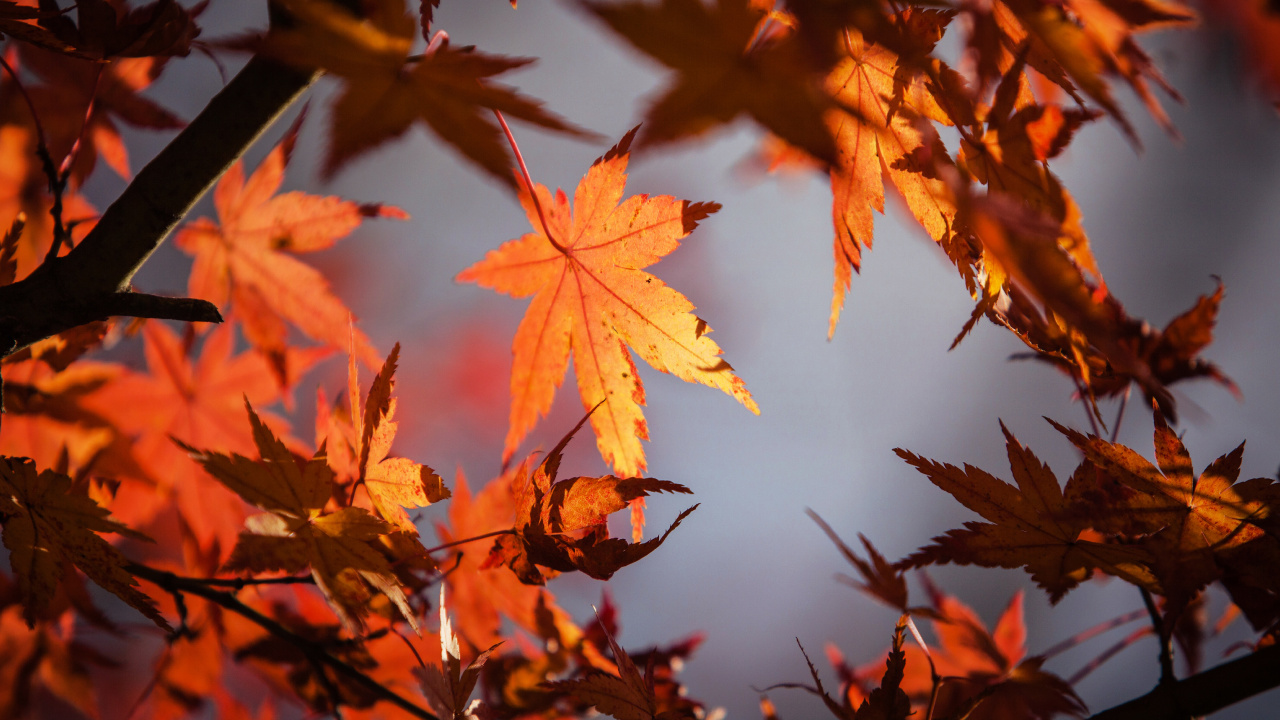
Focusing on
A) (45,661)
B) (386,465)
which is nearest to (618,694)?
(386,465)

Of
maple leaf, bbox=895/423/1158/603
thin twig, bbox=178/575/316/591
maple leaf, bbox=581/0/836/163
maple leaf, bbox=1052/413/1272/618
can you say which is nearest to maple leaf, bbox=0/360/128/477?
thin twig, bbox=178/575/316/591

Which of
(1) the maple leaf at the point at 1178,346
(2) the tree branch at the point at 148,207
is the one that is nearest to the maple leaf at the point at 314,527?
(2) the tree branch at the point at 148,207

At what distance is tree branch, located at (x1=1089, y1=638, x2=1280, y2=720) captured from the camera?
13.4 inches

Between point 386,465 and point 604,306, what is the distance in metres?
0.24

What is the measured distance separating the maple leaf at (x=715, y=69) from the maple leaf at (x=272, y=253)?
0.41m

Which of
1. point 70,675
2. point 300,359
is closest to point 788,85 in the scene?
point 300,359

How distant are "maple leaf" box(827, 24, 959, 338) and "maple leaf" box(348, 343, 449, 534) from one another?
14.3 inches

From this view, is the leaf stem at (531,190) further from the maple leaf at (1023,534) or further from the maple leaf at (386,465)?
the maple leaf at (1023,534)

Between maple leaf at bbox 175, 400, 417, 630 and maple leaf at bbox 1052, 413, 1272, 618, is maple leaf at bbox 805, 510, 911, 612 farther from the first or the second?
maple leaf at bbox 175, 400, 417, 630

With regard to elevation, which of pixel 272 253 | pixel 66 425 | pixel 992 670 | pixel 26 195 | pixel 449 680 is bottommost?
pixel 992 670

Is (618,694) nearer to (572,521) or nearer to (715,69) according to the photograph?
(572,521)

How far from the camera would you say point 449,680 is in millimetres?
409

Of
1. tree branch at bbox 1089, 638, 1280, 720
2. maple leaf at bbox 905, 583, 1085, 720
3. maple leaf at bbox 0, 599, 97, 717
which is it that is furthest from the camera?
maple leaf at bbox 0, 599, 97, 717

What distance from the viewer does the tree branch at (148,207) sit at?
366 millimetres
